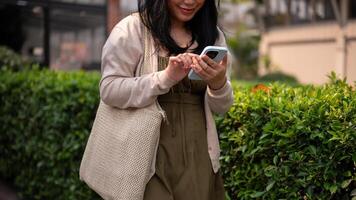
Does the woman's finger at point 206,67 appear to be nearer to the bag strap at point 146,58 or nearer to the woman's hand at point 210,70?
the woman's hand at point 210,70

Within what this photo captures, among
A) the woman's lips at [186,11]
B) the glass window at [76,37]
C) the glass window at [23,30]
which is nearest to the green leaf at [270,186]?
the woman's lips at [186,11]

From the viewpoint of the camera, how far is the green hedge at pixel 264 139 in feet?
9.02

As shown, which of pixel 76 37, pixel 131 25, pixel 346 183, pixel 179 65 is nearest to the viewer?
pixel 179 65

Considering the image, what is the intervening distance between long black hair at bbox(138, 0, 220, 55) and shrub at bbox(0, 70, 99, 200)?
2025 mm

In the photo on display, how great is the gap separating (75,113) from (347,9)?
13.1 metres

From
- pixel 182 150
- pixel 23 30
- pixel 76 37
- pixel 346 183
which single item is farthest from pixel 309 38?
pixel 182 150

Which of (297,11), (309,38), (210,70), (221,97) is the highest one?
(297,11)

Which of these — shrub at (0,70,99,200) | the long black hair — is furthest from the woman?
shrub at (0,70,99,200)

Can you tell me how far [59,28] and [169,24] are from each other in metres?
8.52

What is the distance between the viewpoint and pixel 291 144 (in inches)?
114

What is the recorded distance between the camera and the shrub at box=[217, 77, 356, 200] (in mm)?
2729

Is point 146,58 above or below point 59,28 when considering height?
below

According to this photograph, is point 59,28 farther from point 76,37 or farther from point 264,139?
point 264,139

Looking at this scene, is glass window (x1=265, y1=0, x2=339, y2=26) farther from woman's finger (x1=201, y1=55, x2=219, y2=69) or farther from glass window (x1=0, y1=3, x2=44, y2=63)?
woman's finger (x1=201, y1=55, x2=219, y2=69)
